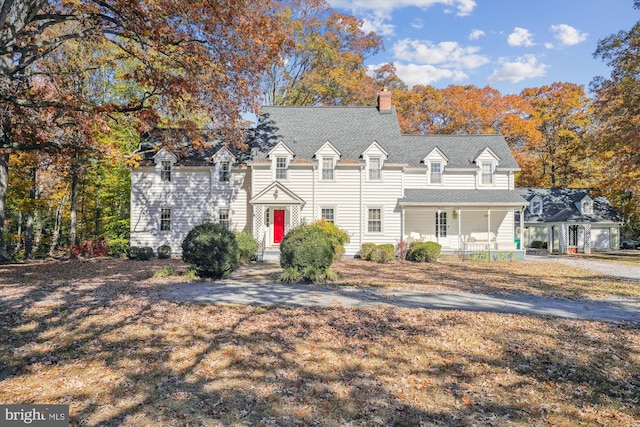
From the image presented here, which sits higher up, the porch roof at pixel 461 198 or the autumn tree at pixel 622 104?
the autumn tree at pixel 622 104

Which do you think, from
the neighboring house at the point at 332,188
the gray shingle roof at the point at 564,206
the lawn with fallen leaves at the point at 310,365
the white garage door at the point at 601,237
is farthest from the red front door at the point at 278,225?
the white garage door at the point at 601,237

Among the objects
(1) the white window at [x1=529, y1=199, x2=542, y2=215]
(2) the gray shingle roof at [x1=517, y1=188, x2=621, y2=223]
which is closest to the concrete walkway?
(2) the gray shingle roof at [x1=517, y1=188, x2=621, y2=223]

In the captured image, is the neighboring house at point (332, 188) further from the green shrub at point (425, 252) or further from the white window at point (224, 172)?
the green shrub at point (425, 252)

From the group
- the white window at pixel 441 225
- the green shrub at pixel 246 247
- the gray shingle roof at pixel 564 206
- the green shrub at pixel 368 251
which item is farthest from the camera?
the gray shingle roof at pixel 564 206

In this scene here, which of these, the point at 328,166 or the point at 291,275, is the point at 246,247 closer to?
the point at 291,275

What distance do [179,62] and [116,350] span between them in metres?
8.38

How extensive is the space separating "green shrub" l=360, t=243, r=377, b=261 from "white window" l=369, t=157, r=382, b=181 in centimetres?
450

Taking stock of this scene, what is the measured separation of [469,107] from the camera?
3794cm

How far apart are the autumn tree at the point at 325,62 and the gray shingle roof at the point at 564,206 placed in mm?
19043

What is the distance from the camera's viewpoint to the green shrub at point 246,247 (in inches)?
717

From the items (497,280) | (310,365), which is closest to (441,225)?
(497,280)

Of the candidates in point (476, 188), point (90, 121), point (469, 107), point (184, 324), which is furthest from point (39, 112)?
point (469, 107)

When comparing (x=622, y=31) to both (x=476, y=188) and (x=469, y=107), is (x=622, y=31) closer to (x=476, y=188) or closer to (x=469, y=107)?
(x=476, y=188)

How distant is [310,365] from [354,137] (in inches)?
801
